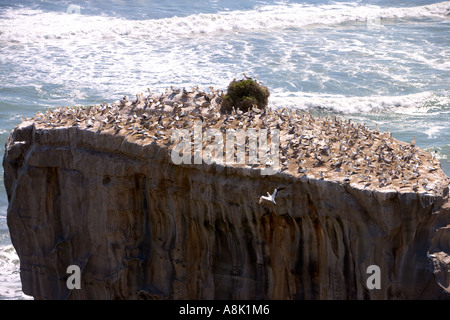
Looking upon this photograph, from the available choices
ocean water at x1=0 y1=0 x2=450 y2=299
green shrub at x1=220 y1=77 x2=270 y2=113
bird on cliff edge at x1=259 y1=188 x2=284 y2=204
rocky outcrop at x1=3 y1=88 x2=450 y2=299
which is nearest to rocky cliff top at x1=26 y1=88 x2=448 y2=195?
rocky outcrop at x1=3 y1=88 x2=450 y2=299

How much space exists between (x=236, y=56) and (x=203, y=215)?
32060 mm

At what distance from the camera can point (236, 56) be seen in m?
47.8

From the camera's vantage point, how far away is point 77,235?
18.6 meters

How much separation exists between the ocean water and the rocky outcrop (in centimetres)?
521

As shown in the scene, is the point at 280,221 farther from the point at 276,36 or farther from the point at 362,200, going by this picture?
the point at 276,36

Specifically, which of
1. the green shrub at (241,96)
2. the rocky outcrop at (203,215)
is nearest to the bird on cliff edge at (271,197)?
the rocky outcrop at (203,215)

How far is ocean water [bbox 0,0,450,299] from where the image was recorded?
37.5 metres

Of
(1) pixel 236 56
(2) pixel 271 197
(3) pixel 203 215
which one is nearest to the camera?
(2) pixel 271 197

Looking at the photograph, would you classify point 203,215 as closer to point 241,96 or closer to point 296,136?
point 296,136

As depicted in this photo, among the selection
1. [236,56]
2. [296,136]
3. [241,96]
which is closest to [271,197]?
[296,136]

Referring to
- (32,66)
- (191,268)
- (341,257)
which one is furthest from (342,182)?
(32,66)

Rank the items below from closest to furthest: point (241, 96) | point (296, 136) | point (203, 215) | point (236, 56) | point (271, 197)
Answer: point (271, 197), point (203, 215), point (296, 136), point (241, 96), point (236, 56)

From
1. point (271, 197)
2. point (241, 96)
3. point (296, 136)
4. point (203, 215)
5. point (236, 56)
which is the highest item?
point (241, 96)
